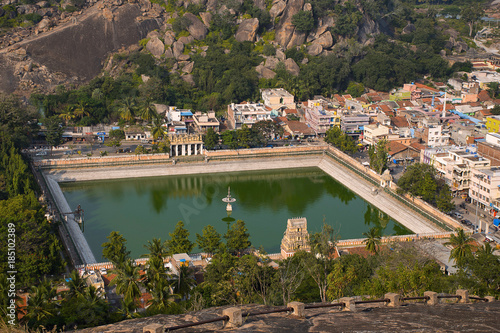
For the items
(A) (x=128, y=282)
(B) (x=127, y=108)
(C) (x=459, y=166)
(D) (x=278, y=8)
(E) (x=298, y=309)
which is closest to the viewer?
(E) (x=298, y=309)

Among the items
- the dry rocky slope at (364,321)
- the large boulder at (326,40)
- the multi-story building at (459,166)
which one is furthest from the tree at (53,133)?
the dry rocky slope at (364,321)

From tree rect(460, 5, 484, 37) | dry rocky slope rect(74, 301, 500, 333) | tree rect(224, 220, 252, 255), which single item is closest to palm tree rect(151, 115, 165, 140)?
tree rect(224, 220, 252, 255)

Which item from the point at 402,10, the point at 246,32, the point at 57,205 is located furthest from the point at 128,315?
the point at 402,10

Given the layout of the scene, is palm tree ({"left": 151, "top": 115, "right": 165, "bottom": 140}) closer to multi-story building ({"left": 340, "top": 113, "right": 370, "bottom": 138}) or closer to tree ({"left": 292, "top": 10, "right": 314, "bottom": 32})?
multi-story building ({"left": 340, "top": 113, "right": 370, "bottom": 138})

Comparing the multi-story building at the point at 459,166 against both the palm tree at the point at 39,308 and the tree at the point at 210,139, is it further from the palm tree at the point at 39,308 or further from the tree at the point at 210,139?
the palm tree at the point at 39,308

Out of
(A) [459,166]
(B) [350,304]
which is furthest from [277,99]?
(B) [350,304]

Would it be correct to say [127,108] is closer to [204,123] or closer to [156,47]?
[204,123]
